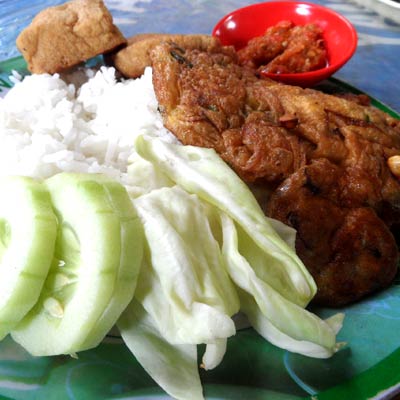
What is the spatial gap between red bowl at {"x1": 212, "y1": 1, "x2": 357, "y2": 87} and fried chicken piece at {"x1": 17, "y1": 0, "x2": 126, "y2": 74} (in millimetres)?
1001

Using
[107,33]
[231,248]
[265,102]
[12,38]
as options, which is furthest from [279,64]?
[12,38]

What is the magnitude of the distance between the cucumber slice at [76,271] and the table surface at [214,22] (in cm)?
226

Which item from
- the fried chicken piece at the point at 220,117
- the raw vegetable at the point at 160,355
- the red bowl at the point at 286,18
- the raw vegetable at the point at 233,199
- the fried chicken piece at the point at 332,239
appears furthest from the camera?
the red bowl at the point at 286,18

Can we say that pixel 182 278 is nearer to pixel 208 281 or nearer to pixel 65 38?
pixel 208 281

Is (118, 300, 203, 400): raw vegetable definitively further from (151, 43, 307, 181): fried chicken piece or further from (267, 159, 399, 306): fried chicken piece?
(151, 43, 307, 181): fried chicken piece

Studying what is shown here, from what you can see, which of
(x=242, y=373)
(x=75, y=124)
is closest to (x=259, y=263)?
(x=242, y=373)

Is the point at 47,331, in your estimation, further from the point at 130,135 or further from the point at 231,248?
the point at 130,135

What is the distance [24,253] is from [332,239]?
3.75 ft

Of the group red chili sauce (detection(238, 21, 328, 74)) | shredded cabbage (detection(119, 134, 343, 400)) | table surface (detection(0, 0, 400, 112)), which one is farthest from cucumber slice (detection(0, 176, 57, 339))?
table surface (detection(0, 0, 400, 112))

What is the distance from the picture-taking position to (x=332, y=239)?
1839 mm

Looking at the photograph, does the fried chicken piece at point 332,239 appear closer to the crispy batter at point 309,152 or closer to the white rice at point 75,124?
the crispy batter at point 309,152

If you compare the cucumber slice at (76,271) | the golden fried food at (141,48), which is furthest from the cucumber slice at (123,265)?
the golden fried food at (141,48)

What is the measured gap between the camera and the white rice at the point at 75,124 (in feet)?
6.70

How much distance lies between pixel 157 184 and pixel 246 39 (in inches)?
75.0
